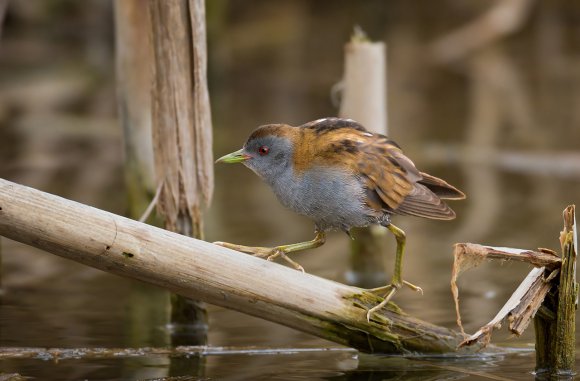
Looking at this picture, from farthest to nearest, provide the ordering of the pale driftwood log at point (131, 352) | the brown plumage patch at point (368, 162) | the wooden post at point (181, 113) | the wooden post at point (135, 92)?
1. the wooden post at point (135, 92)
2. the wooden post at point (181, 113)
3. the pale driftwood log at point (131, 352)
4. the brown plumage patch at point (368, 162)

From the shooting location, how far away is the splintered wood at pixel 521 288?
445 centimetres

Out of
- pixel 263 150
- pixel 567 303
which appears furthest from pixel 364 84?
pixel 567 303

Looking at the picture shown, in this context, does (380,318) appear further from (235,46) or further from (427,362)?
(235,46)

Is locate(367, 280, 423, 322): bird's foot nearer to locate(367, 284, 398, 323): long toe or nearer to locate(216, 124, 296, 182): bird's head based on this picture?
locate(367, 284, 398, 323): long toe

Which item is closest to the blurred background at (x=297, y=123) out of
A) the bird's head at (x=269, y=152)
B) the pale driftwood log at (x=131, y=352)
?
the pale driftwood log at (x=131, y=352)

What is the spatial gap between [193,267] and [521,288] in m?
1.37

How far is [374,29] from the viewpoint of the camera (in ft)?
61.7

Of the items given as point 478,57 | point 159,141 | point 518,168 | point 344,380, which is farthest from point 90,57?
point 344,380

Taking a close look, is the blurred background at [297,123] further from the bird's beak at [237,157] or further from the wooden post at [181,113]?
the bird's beak at [237,157]

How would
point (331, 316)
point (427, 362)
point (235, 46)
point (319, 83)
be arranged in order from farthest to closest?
point (235, 46)
point (319, 83)
point (427, 362)
point (331, 316)

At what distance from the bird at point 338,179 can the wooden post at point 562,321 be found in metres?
0.65

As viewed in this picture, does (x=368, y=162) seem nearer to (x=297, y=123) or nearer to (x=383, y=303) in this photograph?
(x=383, y=303)

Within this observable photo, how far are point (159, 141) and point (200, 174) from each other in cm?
28

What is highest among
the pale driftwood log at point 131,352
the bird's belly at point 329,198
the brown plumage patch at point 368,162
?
the brown plumage patch at point 368,162
